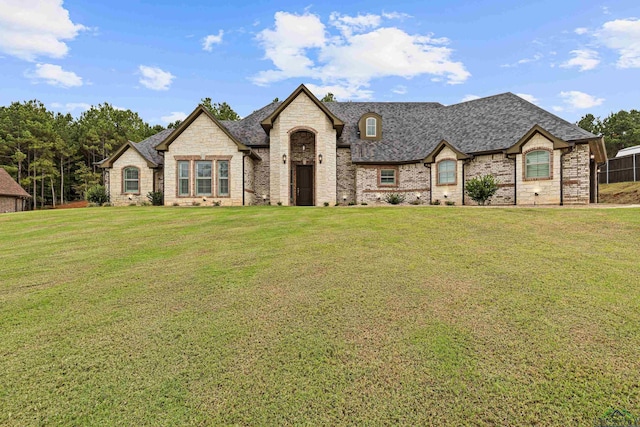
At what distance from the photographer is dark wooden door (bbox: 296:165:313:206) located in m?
22.2

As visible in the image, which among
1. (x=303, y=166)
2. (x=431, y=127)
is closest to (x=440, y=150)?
(x=431, y=127)

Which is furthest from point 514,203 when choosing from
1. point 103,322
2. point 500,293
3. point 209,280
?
point 103,322

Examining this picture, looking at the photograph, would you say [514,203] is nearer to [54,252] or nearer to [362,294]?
[362,294]

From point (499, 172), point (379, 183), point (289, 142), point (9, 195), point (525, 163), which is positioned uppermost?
point (289, 142)

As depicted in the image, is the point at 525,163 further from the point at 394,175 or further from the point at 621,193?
the point at 621,193

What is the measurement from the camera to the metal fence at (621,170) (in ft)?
95.3

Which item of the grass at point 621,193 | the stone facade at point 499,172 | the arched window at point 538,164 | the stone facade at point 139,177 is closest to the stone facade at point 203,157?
the stone facade at point 139,177

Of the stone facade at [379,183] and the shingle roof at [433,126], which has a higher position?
the shingle roof at [433,126]

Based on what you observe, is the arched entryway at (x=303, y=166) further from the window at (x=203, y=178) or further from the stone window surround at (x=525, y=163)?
the stone window surround at (x=525, y=163)

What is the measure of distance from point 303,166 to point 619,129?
5336cm

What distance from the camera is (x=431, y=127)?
24344 mm

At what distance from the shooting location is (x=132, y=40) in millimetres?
20969

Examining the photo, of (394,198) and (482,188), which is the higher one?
(482,188)

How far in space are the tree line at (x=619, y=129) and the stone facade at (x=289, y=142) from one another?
48719mm
